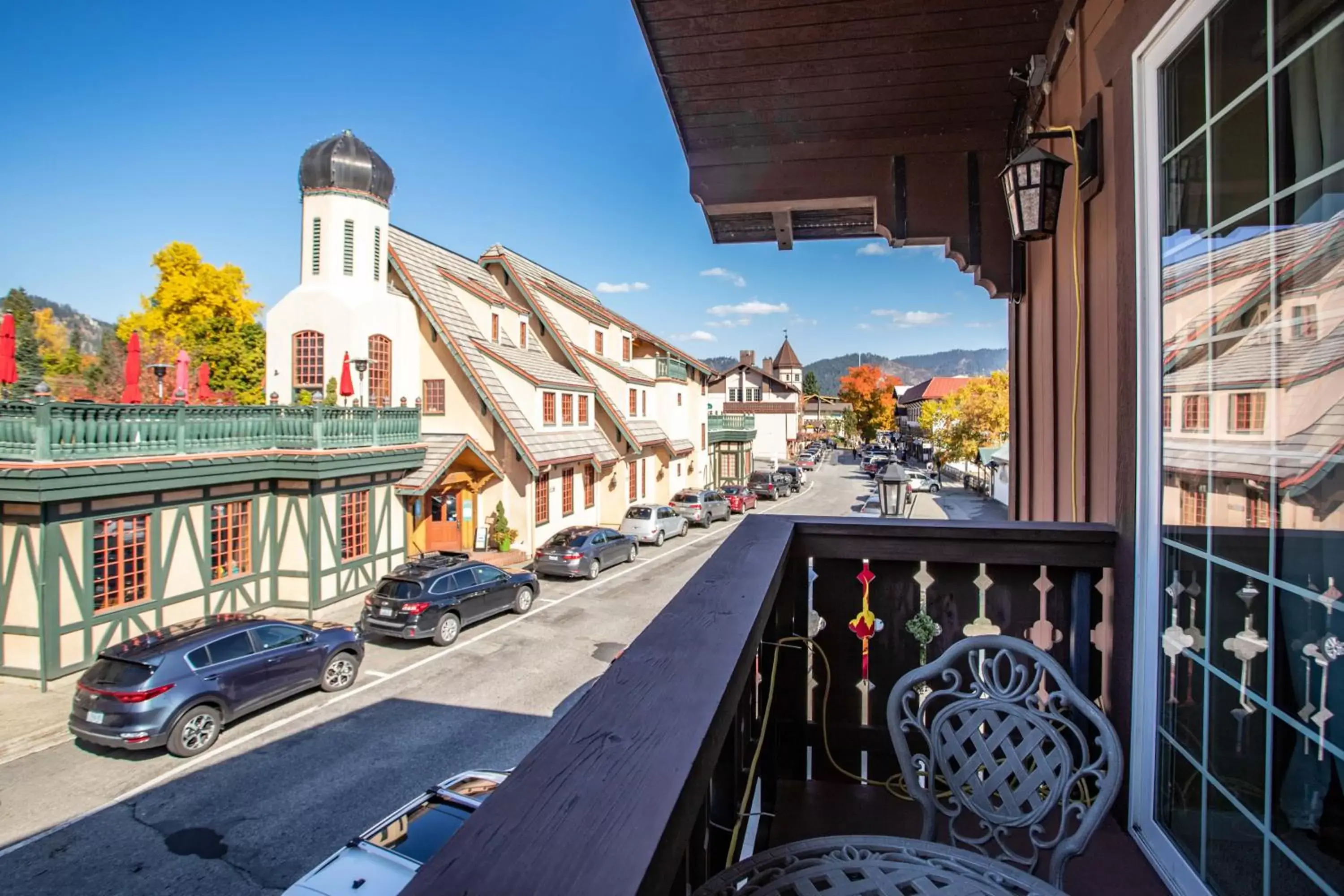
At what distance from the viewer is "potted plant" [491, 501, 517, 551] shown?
1900 cm

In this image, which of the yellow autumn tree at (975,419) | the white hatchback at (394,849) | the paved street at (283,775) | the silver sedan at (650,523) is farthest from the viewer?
the yellow autumn tree at (975,419)

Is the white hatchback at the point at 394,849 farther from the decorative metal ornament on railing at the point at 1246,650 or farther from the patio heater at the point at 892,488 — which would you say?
the patio heater at the point at 892,488

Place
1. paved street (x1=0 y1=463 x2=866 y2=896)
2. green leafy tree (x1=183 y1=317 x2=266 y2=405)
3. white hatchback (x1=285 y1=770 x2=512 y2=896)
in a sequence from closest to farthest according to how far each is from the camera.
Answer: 1. white hatchback (x1=285 y1=770 x2=512 y2=896)
2. paved street (x1=0 y1=463 x2=866 y2=896)
3. green leafy tree (x1=183 y1=317 x2=266 y2=405)

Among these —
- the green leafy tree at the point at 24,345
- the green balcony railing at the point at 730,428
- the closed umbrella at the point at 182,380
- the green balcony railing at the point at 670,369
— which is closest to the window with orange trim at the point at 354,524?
the closed umbrella at the point at 182,380

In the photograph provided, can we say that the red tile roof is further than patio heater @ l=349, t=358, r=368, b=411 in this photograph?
Yes

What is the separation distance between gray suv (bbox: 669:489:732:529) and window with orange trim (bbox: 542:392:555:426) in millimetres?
6520

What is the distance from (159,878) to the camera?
615cm

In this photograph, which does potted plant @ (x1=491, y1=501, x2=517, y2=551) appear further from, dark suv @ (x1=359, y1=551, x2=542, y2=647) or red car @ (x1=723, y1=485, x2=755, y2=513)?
red car @ (x1=723, y1=485, x2=755, y2=513)

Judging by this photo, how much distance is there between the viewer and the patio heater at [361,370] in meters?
16.1

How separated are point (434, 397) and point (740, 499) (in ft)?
47.5

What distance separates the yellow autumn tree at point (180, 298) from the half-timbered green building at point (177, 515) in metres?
28.4

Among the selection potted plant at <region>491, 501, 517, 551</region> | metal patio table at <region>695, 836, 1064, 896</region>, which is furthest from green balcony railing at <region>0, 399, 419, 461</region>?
metal patio table at <region>695, 836, 1064, 896</region>

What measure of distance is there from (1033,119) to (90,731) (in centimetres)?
1094

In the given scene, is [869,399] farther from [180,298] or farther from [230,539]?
[230,539]
